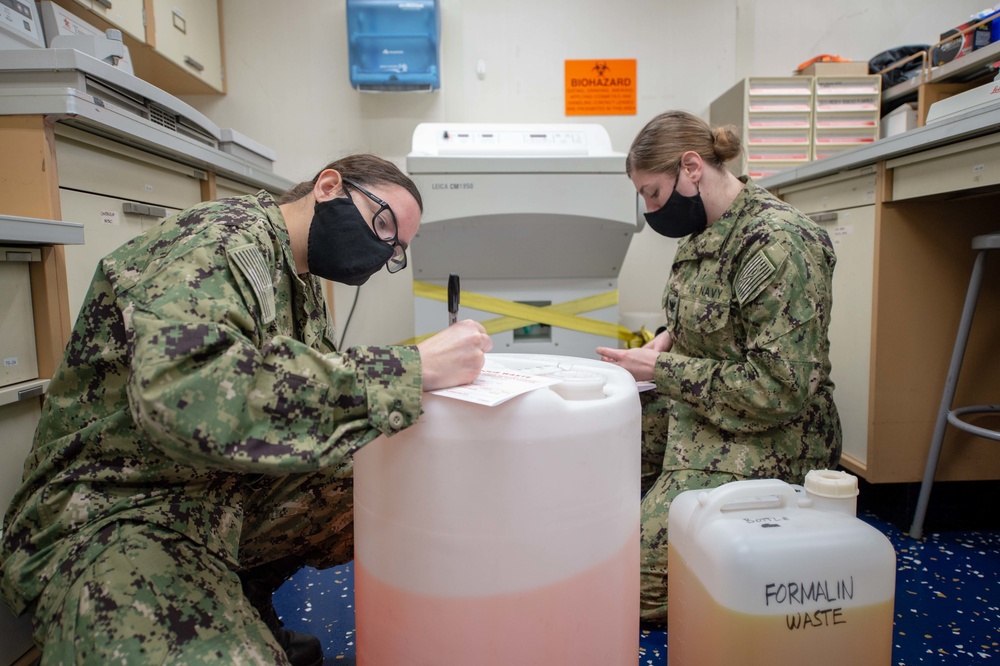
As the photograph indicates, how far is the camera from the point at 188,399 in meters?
0.60

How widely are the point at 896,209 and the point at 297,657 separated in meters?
1.67

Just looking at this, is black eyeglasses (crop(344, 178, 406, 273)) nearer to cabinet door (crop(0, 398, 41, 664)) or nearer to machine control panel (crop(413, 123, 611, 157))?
cabinet door (crop(0, 398, 41, 664))

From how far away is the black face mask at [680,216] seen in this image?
132 centimetres

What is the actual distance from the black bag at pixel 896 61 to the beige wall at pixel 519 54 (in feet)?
0.88

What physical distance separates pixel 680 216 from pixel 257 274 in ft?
3.07

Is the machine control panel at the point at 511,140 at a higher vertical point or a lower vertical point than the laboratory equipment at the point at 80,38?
lower

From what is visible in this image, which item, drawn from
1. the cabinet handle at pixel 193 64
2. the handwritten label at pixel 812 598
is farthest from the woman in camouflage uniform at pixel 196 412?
the cabinet handle at pixel 193 64

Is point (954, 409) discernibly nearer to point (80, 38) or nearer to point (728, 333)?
point (728, 333)

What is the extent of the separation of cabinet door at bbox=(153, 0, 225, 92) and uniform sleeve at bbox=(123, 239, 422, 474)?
5.87 feet

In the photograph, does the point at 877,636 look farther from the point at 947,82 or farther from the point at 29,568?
the point at 947,82

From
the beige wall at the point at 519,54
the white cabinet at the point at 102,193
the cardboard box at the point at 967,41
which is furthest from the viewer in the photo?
the beige wall at the point at 519,54

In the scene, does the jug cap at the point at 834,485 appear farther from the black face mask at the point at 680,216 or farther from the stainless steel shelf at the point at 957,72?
the stainless steel shelf at the point at 957,72

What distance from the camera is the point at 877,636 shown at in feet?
2.76

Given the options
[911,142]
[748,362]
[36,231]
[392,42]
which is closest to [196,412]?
[36,231]
